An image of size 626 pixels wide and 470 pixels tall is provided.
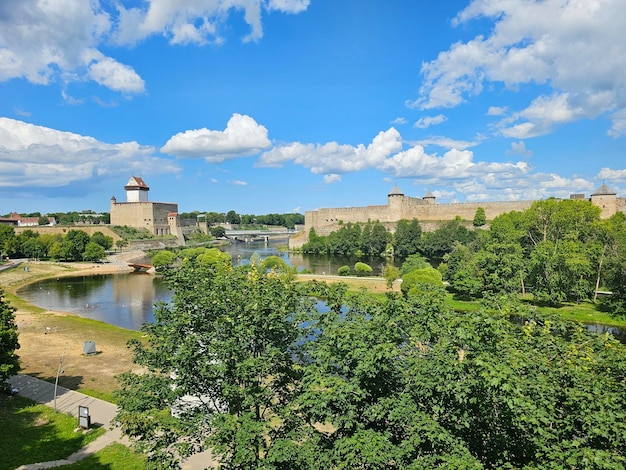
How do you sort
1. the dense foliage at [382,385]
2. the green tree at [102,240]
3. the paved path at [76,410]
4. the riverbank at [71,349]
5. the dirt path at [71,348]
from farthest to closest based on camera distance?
the green tree at [102,240] → the dirt path at [71,348] → the riverbank at [71,349] → the paved path at [76,410] → the dense foliage at [382,385]

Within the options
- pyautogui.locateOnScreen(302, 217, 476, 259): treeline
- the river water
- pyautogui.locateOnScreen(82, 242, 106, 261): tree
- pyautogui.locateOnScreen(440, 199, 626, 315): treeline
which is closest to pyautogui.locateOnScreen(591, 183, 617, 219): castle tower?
pyautogui.locateOnScreen(302, 217, 476, 259): treeline

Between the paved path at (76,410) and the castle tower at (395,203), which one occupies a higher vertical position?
the castle tower at (395,203)

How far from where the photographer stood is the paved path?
9141 millimetres

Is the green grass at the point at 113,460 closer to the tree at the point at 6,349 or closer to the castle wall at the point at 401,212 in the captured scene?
the tree at the point at 6,349

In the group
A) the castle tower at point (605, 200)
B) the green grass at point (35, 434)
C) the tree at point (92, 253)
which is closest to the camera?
the green grass at point (35, 434)

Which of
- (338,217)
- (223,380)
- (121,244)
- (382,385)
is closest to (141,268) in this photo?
(121,244)

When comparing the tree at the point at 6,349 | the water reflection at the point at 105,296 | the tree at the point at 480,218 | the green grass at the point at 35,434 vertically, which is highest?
the tree at the point at 480,218

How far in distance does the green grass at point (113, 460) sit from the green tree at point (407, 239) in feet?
181

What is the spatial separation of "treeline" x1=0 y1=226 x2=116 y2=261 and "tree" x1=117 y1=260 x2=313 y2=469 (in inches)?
2274

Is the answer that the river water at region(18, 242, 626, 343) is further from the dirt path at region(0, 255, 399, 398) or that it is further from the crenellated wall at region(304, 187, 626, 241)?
the crenellated wall at region(304, 187, 626, 241)

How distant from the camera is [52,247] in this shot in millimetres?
58875

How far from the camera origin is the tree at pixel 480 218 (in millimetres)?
64375

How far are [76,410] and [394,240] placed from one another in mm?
56201

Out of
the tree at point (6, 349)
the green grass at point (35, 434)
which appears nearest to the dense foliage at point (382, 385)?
the green grass at point (35, 434)
